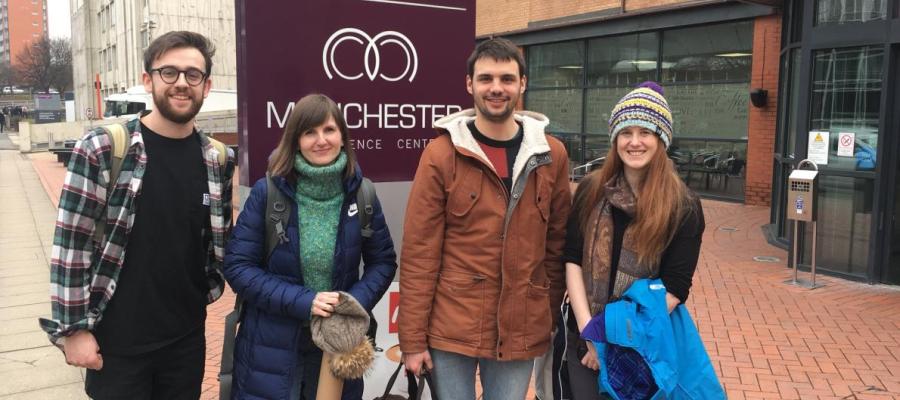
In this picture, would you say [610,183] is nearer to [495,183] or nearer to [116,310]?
[495,183]

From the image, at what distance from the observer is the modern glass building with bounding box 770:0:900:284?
6.59 m

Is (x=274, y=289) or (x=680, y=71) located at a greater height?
(x=680, y=71)

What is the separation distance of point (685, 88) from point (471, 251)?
1200 cm

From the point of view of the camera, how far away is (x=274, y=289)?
2.36 metres

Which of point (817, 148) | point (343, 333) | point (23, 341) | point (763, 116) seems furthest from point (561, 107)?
point (343, 333)

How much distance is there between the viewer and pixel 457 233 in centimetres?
242

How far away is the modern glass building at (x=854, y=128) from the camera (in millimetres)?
6594

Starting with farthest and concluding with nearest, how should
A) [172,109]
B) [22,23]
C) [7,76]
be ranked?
[22,23], [7,76], [172,109]

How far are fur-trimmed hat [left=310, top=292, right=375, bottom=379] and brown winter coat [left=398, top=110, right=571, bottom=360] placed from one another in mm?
152

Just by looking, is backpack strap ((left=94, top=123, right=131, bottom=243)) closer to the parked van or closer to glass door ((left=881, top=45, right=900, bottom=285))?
glass door ((left=881, top=45, right=900, bottom=285))

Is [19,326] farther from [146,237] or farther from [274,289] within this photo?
[274,289]

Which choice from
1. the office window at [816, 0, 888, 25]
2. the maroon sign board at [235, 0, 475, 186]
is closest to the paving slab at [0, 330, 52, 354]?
the maroon sign board at [235, 0, 475, 186]

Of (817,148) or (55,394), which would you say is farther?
(817,148)

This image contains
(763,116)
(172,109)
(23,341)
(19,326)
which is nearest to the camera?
(172,109)
